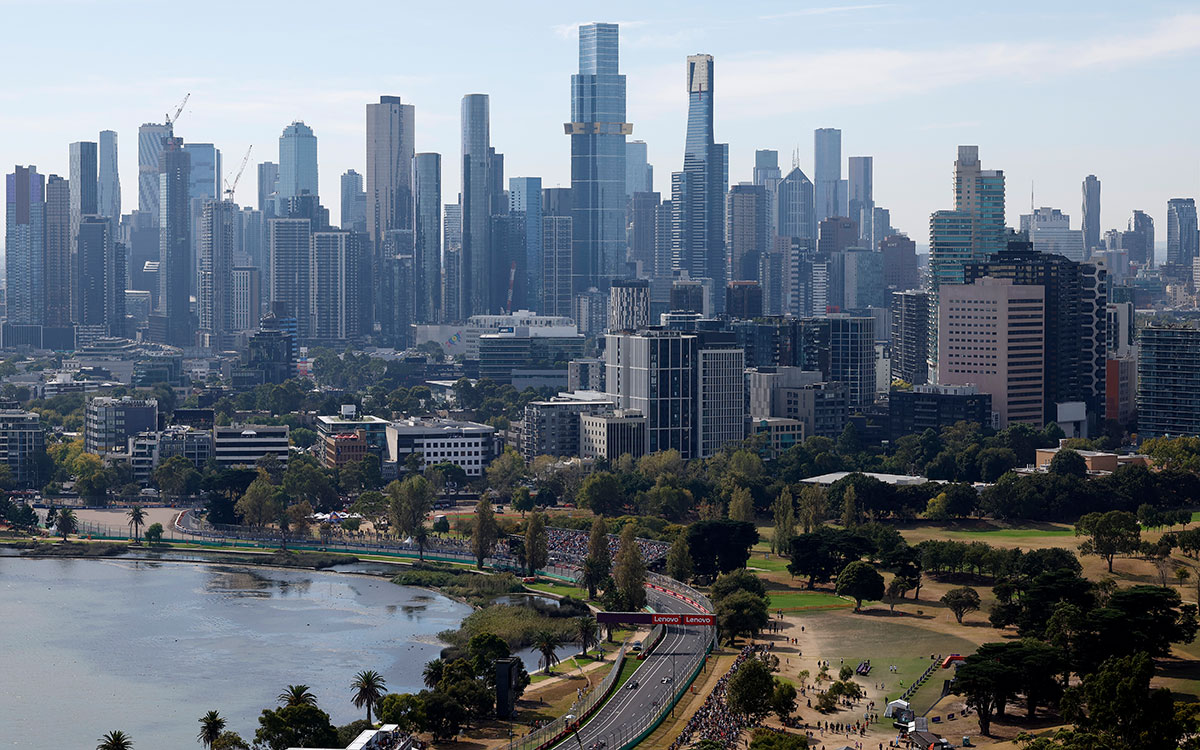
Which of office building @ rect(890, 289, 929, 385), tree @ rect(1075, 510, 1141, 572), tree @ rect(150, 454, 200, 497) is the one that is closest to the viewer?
tree @ rect(1075, 510, 1141, 572)

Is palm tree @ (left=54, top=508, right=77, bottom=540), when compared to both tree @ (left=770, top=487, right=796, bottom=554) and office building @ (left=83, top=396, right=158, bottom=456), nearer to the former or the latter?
office building @ (left=83, top=396, right=158, bottom=456)

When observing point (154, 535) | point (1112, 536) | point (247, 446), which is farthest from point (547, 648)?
point (247, 446)

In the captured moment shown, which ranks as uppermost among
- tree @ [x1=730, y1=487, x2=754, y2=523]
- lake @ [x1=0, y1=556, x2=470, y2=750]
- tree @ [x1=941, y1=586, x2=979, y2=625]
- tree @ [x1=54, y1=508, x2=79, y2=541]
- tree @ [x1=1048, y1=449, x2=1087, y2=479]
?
tree @ [x1=1048, y1=449, x2=1087, y2=479]

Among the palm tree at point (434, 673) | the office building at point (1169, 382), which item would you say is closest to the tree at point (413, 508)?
the palm tree at point (434, 673)

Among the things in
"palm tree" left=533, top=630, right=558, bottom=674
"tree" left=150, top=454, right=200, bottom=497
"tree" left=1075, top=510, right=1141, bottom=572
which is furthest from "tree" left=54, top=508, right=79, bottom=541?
"tree" left=1075, top=510, right=1141, bottom=572

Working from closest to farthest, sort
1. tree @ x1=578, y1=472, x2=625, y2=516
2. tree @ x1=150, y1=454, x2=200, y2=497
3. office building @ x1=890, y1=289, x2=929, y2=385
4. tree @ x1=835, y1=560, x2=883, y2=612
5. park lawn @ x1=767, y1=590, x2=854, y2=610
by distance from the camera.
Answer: tree @ x1=835, y1=560, x2=883, y2=612
park lawn @ x1=767, y1=590, x2=854, y2=610
tree @ x1=578, y1=472, x2=625, y2=516
tree @ x1=150, y1=454, x2=200, y2=497
office building @ x1=890, y1=289, x2=929, y2=385

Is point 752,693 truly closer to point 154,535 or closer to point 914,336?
Answer: point 154,535

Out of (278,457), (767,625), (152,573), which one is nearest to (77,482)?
(278,457)
